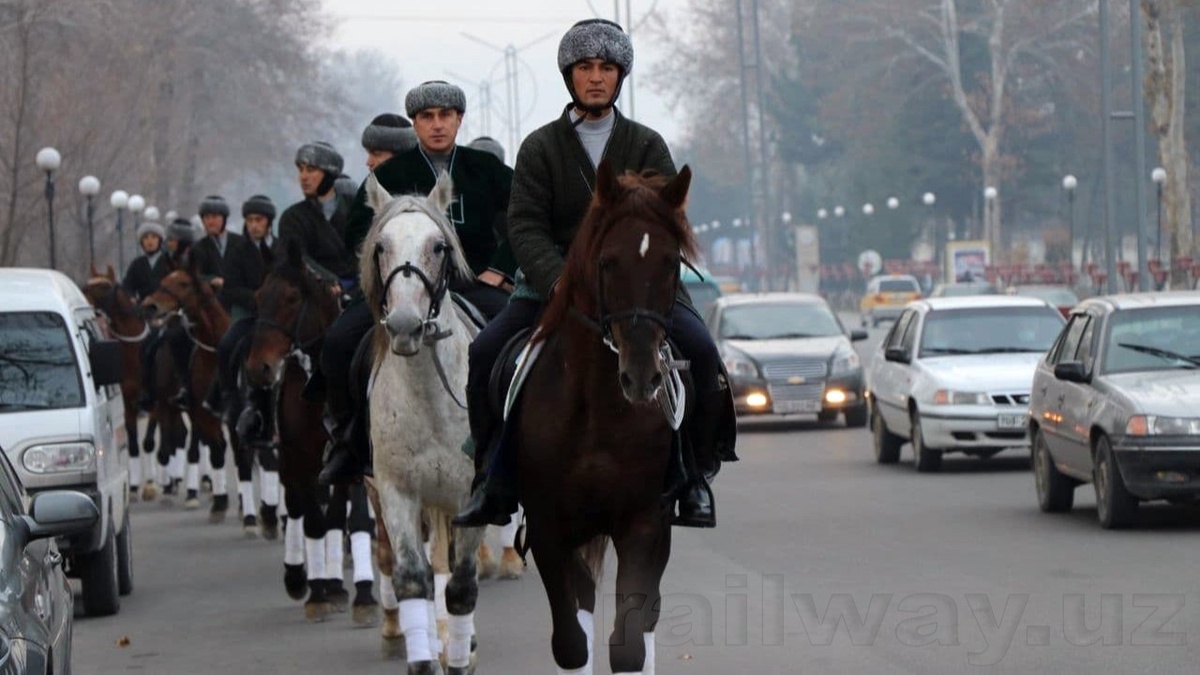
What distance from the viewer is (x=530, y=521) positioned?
8438 millimetres

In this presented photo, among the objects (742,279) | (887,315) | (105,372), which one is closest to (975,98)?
(887,315)

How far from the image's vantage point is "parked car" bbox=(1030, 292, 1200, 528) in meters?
16.0

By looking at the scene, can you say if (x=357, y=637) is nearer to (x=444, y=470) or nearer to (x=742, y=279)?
(x=444, y=470)

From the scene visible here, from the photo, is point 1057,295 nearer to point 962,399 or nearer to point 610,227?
point 962,399

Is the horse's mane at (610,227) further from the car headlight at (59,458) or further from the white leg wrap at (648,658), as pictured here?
the car headlight at (59,458)

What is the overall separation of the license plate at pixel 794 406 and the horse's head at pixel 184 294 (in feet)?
38.3

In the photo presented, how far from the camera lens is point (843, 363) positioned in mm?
30812

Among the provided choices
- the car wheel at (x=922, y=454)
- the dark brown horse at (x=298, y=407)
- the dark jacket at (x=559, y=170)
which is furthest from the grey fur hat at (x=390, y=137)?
the car wheel at (x=922, y=454)

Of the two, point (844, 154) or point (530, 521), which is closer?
point (530, 521)

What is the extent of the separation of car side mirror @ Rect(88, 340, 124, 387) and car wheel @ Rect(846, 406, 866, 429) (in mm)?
18135

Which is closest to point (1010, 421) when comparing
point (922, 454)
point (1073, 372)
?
point (922, 454)

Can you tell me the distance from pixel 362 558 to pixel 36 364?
2838 millimetres

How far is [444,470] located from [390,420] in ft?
1.14

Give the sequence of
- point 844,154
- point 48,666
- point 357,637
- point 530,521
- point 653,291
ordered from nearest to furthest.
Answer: point 48,666
point 653,291
point 530,521
point 357,637
point 844,154
